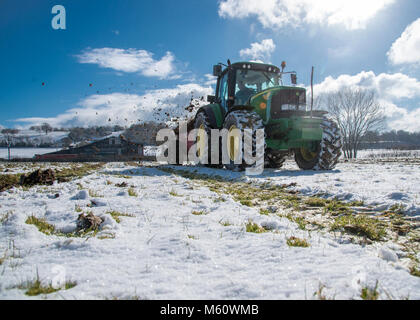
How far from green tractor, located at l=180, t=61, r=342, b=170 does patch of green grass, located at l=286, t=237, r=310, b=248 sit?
495 centimetres

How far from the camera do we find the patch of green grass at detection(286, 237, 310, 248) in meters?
1.77

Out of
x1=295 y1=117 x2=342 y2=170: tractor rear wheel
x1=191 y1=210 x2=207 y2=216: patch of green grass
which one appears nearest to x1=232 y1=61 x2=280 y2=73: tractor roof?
x1=295 y1=117 x2=342 y2=170: tractor rear wheel

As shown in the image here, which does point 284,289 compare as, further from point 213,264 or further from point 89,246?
point 89,246

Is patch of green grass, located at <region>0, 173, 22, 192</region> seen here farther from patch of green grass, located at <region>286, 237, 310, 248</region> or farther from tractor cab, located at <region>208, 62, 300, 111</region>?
tractor cab, located at <region>208, 62, 300, 111</region>

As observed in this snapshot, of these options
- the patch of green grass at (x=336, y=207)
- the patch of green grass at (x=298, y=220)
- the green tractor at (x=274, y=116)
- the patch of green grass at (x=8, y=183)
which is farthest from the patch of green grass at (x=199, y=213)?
the green tractor at (x=274, y=116)

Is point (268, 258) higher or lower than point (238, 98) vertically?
lower

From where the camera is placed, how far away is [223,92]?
8906 mm

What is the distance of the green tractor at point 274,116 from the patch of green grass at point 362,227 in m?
4.34

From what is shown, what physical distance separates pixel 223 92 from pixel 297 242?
7.74 meters

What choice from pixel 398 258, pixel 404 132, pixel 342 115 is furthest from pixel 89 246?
pixel 404 132

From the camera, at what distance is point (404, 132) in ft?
318

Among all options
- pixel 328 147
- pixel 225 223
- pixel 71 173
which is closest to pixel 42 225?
pixel 225 223

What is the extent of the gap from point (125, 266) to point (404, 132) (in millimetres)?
123320
